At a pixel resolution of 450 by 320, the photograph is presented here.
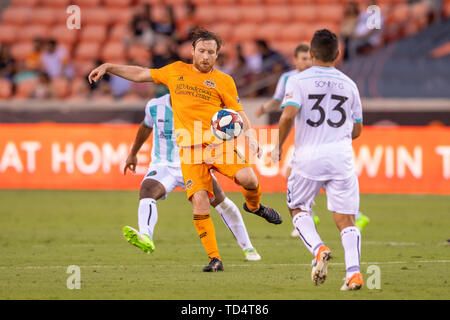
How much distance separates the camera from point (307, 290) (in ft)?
22.8

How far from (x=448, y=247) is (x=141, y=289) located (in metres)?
4.34

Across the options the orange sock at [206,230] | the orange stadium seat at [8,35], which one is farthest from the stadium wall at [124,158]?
the orange sock at [206,230]

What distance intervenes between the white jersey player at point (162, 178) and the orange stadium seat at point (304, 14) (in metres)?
A: 14.4

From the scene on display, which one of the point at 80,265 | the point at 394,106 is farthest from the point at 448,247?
the point at 394,106

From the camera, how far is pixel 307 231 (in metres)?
7.05

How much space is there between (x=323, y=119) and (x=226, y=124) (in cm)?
110

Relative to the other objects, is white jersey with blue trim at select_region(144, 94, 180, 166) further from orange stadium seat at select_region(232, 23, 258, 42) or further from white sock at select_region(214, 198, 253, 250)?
orange stadium seat at select_region(232, 23, 258, 42)

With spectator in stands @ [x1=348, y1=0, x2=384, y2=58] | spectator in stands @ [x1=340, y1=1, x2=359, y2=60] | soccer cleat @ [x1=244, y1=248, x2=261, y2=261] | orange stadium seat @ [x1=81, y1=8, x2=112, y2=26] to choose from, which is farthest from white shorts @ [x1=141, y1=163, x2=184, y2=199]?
orange stadium seat @ [x1=81, y1=8, x2=112, y2=26]

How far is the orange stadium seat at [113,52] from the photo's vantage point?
22505mm

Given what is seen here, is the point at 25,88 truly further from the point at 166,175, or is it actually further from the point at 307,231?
the point at 307,231

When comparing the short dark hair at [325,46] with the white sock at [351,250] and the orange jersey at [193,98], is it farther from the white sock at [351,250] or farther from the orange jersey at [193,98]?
the white sock at [351,250]

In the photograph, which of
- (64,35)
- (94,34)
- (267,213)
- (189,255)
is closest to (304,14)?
(94,34)
